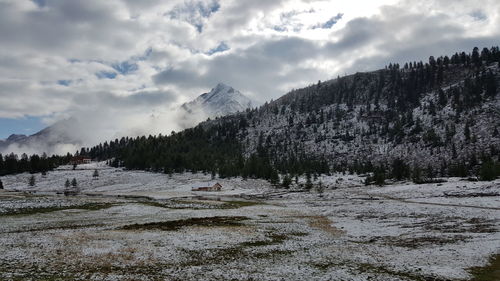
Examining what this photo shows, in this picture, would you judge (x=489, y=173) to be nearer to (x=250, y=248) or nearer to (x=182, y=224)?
(x=182, y=224)

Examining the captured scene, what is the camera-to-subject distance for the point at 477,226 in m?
42.8

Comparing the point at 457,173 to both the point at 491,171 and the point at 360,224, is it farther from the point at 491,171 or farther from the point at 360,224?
the point at 360,224

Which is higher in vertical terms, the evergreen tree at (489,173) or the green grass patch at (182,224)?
the evergreen tree at (489,173)

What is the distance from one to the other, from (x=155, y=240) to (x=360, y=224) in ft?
90.5

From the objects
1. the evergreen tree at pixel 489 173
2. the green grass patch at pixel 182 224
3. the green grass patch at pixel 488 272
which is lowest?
the green grass patch at pixel 182 224

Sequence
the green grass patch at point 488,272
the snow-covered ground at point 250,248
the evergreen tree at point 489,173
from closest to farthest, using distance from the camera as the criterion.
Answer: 1. the green grass patch at point 488,272
2. the snow-covered ground at point 250,248
3. the evergreen tree at point 489,173

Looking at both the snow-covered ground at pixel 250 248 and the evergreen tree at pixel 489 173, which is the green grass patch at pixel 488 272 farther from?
the evergreen tree at pixel 489 173

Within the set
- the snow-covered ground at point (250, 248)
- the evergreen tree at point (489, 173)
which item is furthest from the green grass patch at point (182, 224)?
the evergreen tree at point (489, 173)

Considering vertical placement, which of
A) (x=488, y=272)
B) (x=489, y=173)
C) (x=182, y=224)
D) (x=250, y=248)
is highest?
(x=489, y=173)

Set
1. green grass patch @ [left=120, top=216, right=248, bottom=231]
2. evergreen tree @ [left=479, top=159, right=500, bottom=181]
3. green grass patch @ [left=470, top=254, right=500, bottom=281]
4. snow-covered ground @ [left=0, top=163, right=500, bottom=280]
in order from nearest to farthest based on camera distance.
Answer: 1. green grass patch @ [left=470, top=254, right=500, bottom=281]
2. snow-covered ground @ [left=0, top=163, right=500, bottom=280]
3. green grass patch @ [left=120, top=216, right=248, bottom=231]
4. evergreen tree @ [left=479, top=159, right=500, bottom=181]

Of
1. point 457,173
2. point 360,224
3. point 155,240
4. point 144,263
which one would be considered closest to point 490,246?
point 360,224

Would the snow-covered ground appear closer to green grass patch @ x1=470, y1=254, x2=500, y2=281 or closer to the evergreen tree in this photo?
green grass patch @ x1=470, y1=254, x2=500, y2=281

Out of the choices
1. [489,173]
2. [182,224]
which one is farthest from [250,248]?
[489,173]

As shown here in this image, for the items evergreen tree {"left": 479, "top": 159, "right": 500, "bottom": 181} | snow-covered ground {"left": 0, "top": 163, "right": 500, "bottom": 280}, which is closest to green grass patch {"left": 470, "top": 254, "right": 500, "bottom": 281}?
snow-covered ground {"left": 0, "top": 163, "right": 500, "bottom": 280}
